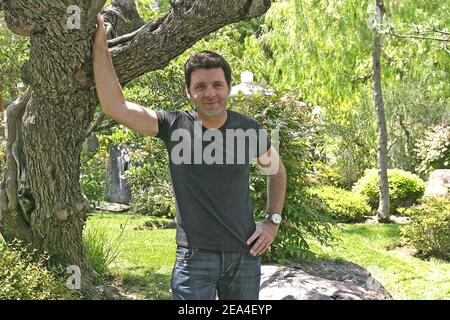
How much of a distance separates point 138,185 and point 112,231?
2.81 ft

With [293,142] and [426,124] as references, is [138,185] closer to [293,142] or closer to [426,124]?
[293,142]

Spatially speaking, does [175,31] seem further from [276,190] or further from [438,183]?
[438,183]

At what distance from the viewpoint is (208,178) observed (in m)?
2.50

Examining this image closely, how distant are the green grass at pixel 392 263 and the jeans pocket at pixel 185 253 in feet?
12.1

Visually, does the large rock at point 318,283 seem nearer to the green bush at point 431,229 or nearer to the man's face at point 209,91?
the man's face at point 209,91

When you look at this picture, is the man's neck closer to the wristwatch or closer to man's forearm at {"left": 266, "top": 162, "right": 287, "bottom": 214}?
man's forearm at {"left": 266, "top": 162, "right": 287, "bottom": 214}

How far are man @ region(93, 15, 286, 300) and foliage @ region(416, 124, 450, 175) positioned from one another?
35.5 ft

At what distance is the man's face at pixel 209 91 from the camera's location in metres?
2.56

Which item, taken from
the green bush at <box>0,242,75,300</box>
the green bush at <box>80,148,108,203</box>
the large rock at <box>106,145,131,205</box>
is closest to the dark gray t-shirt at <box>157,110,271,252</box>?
the green bush at <box>0,242,75,300</box>

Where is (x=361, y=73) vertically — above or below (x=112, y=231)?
above

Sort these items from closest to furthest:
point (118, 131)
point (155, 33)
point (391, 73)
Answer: point (155, 33)
point (118, 131)
point (391, 73)

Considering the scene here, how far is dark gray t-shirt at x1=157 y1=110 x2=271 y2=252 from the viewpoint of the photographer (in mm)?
2512
